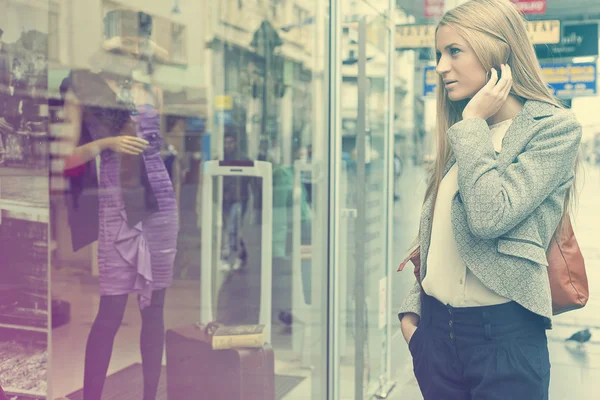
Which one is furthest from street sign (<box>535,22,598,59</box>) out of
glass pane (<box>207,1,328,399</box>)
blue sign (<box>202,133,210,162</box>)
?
blue sign (<box>202,133,210,162</box>)

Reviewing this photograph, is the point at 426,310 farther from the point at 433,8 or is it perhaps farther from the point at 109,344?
the point at 433,8

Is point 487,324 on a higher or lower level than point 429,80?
lower

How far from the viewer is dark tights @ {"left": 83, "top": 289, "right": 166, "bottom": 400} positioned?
3229mm

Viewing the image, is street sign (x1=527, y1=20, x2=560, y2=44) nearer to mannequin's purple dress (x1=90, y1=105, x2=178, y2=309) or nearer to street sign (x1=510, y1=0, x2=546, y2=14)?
street sign (x1=510, y1=0, x2=546, y2=14)

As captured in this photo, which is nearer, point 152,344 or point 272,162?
point 152,344

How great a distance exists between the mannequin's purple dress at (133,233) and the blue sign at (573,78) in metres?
1.66

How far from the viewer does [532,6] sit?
333 centimetres

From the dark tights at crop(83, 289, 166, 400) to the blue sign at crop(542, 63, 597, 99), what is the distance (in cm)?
187

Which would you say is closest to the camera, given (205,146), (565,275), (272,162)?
(565,275)

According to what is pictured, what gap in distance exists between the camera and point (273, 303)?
605cm

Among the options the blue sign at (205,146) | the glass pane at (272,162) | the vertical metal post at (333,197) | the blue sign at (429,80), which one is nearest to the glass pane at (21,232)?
the vertical metal post at (333,197)

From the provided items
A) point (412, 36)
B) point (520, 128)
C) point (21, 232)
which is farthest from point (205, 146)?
point (520, 128)

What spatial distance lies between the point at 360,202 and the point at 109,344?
1.24 m

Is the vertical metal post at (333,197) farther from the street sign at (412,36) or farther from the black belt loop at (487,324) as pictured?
the black belt loop at (487,324)
